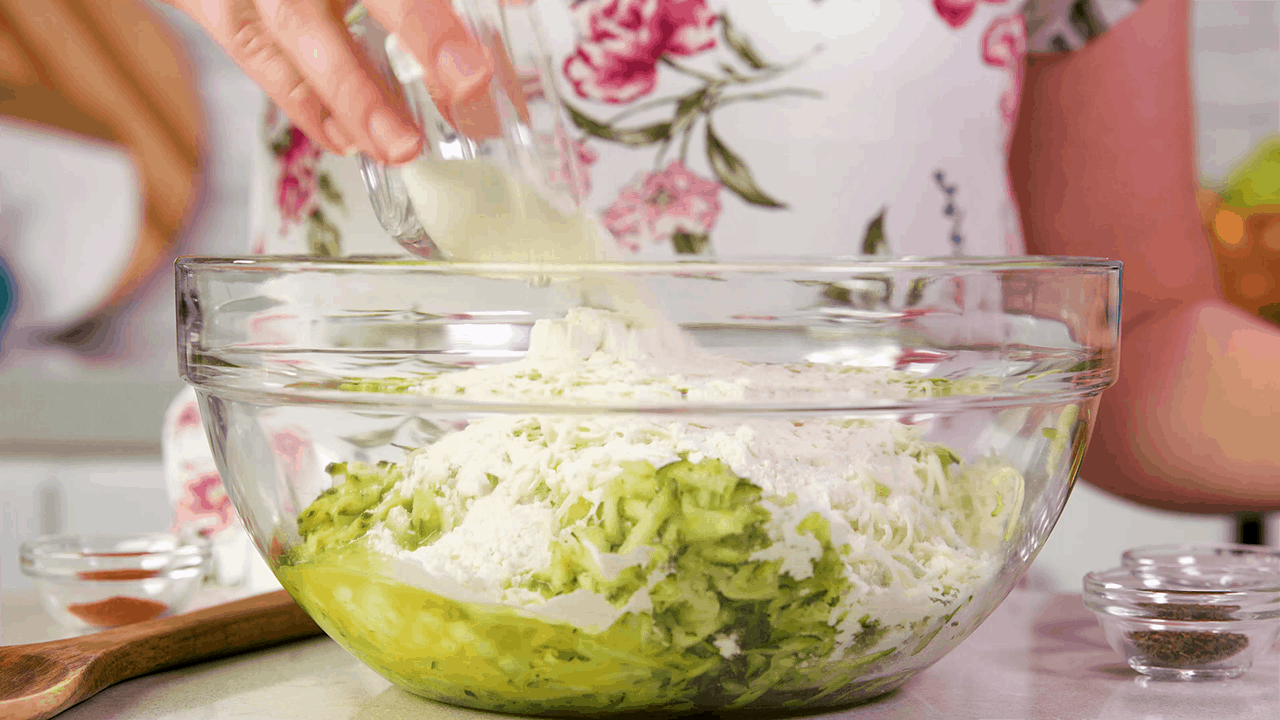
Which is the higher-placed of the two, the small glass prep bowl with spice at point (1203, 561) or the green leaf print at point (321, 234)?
the green leaf print at point (321, 234)

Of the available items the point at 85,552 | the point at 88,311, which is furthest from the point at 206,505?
the point at 88,311

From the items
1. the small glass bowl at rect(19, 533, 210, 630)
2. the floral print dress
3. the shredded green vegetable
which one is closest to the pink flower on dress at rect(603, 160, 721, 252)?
the floral print dress

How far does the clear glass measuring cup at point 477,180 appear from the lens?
453 mm

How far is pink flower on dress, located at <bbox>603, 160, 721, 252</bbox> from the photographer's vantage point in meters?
0.95

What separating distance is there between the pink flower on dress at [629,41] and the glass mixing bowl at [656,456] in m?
0.59

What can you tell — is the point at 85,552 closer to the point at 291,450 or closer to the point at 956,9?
the point at 291,450

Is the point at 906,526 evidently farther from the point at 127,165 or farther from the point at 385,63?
the point at 127,165

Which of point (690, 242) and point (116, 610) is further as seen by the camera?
point (690, 242)

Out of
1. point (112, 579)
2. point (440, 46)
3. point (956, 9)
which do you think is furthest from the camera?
point (956, 9)

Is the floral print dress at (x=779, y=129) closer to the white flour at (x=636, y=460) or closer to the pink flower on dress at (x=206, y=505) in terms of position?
the pink flower on dress at (x=206, y=505)

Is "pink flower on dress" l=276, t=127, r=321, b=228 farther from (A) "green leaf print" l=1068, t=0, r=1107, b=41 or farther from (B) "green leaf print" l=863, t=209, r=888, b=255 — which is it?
(A) "green leaf print" l=1068, t=0, r=1107, b=41

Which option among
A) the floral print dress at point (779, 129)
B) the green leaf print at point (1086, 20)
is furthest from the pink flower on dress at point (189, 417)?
the green leaf print at point (1086, 20)

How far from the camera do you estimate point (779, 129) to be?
941 millimetres

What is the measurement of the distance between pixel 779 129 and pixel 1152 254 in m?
0.42
